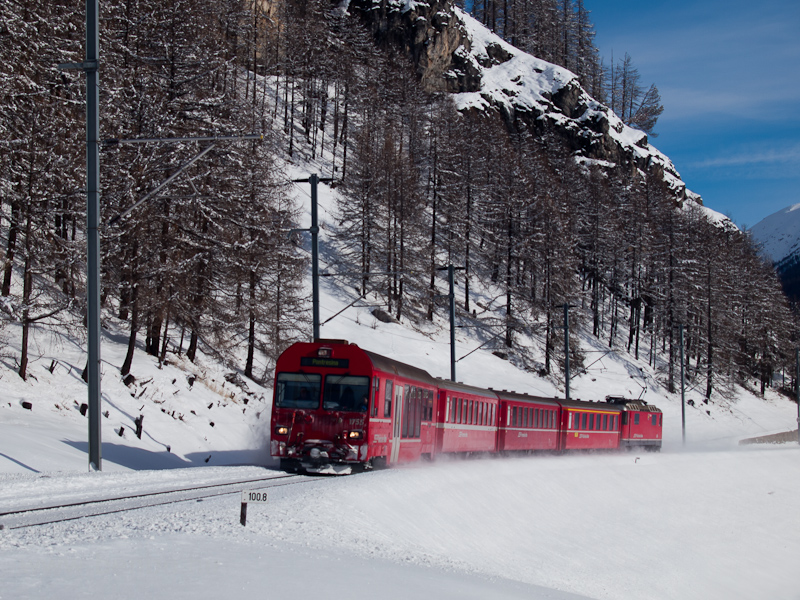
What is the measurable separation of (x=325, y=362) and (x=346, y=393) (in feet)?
3.13

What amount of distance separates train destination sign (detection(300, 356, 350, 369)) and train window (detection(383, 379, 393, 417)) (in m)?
1.26

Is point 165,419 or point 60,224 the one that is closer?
point 165,419

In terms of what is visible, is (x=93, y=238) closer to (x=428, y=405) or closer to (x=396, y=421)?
(x=396, y=421)

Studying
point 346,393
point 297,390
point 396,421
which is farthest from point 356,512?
point 396,421

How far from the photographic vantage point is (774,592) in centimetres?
2500

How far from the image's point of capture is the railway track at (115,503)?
887cm

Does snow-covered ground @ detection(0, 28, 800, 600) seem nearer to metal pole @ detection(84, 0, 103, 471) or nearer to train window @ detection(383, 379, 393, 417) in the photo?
metal pole @ detection(84, 0, 103, 471)

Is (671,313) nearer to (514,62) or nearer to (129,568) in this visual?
(514,62)

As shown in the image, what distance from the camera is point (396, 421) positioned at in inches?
726

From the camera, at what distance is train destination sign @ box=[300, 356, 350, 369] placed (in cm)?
1705

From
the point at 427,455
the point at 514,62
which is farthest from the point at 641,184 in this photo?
the point at 427,455

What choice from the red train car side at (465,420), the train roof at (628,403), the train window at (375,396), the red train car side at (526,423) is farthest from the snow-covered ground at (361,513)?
the train roof at (628,403)

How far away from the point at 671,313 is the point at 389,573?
6345 cm

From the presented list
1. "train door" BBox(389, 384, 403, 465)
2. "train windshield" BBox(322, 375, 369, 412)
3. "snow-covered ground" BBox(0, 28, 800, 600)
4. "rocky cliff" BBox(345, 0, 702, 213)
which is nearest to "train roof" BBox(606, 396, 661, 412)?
"snow-covered ground" BBox(0, 28, 800, 600)
